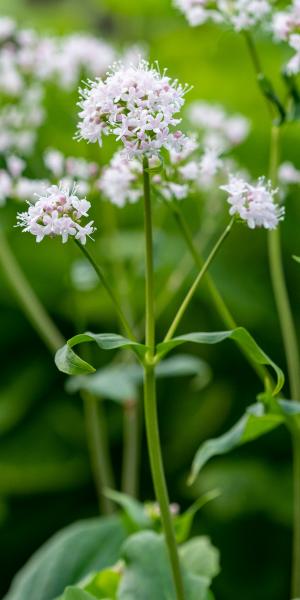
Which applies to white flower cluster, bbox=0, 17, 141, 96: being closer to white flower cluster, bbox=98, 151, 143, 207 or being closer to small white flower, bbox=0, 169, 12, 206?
small white flower, bbox=0, 169, 12, 206

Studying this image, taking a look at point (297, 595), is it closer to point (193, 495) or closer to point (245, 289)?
point (193, 495)

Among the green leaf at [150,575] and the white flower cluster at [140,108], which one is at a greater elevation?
the white flower cluster at [140,108]


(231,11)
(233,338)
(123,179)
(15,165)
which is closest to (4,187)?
(15,165)

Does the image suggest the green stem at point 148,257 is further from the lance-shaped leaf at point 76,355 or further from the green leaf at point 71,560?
the green leaf at point 71,560

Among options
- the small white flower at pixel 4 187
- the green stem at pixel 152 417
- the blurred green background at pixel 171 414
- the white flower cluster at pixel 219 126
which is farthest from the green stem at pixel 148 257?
the blurred green background at pixel 171 414

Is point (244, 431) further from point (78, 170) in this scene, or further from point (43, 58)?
point (43, 58)

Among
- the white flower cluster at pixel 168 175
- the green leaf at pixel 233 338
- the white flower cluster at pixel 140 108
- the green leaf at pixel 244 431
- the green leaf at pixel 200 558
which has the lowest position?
the green leaf at pixel 200 558
